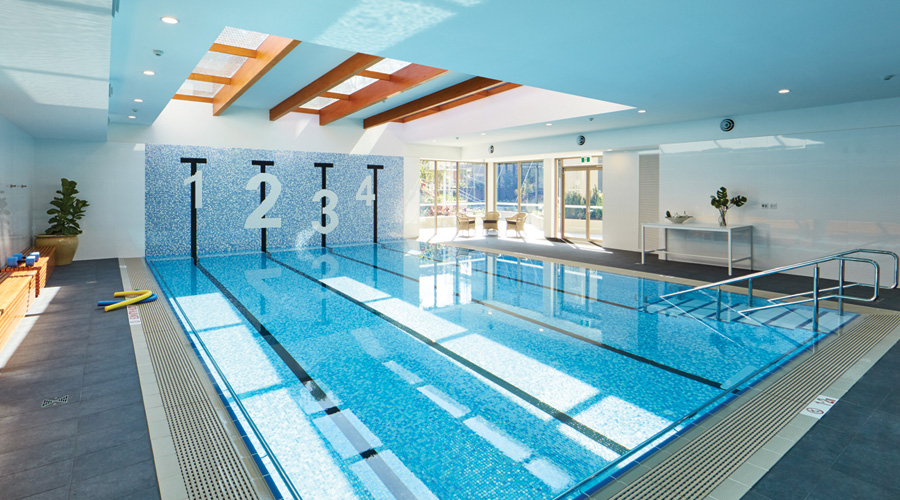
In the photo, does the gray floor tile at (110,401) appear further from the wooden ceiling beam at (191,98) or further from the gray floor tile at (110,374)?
the wooden ceiling beam at (191,98)

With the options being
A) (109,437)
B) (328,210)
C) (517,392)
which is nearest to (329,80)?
(328,210)

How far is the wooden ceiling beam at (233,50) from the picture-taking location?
6.21 meters

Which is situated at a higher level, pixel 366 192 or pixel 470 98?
pixel 470 98

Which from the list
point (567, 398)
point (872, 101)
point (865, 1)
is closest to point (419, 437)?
point (567, 398)

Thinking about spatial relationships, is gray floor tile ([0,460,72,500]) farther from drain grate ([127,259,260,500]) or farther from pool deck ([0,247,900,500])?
drain grate ([127,259,260,500])

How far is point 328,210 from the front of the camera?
40.3 feet

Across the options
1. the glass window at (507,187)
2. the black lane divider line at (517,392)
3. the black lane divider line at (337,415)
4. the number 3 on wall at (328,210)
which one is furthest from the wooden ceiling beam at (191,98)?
the glass window at (507,187)

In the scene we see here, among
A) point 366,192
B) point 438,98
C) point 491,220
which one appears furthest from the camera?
point 491,220

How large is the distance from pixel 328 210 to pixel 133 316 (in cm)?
728

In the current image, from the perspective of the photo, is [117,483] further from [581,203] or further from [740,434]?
[581,203]

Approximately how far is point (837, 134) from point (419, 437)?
26.4 ft

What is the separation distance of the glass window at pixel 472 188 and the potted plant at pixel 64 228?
33.4ft

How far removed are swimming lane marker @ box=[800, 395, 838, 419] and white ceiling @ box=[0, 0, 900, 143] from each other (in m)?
2.68

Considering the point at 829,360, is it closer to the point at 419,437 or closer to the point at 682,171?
the point at 419,437
